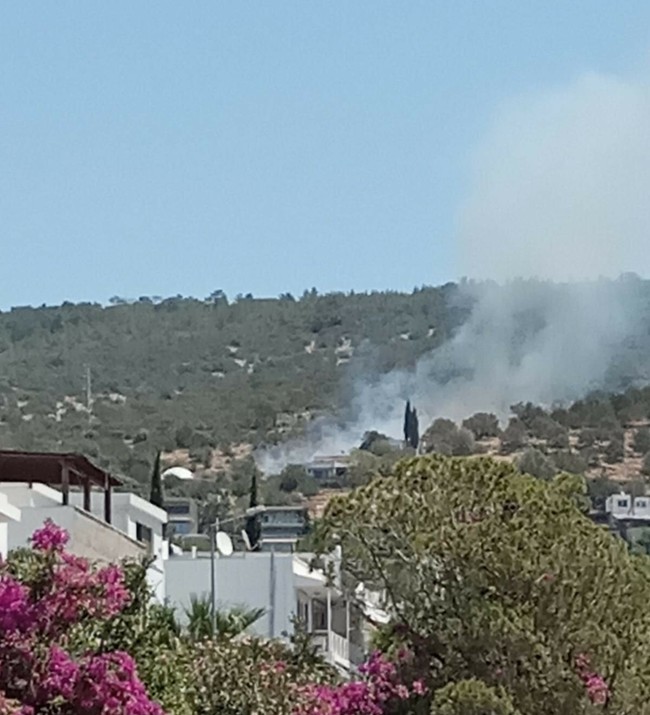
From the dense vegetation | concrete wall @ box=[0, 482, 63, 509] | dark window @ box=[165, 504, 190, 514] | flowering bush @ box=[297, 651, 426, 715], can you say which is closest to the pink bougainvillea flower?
flowering bush @ box=[297, 651, 426, 715]

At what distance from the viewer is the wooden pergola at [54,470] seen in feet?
116

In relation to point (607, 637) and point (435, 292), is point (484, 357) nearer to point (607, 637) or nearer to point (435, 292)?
point (435, 292)

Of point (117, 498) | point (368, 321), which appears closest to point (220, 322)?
point (368, 321)

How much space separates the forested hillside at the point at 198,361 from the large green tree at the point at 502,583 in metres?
84.9

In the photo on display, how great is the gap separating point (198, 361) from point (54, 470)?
10083cm

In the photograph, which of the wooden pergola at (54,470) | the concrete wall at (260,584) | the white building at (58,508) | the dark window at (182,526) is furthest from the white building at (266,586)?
the dark window at (182,526)

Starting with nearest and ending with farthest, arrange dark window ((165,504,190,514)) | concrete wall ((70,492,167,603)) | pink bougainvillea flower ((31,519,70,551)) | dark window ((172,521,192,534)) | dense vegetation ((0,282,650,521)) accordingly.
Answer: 1. pink bougainvillea flower ((31,519,70,551))
2. concrete wall ((70,492,167,603))
3. dark window ((172,521,192,534))
4. dark window ((165,504,190,514))
5. dense vegetation ((0,282,650,521))

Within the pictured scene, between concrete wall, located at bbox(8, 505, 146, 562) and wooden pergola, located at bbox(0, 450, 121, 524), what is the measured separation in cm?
43

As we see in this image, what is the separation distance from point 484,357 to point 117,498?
101 metres

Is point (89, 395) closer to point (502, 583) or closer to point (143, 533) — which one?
point (143, 533)

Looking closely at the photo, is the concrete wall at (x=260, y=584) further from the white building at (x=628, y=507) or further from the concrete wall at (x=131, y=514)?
the white building at (x=628, y=507)

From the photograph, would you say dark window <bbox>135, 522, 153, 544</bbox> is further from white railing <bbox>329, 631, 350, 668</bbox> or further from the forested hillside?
the forested hillside

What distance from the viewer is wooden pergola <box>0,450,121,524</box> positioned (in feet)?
116

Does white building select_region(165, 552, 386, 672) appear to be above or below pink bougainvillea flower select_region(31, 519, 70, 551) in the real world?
below
